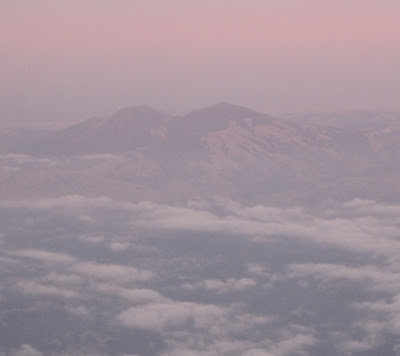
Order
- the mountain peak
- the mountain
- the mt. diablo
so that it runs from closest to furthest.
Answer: the mt. diablo → the mountain → the mountain peak

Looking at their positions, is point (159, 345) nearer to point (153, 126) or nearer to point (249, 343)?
point (249, 343)

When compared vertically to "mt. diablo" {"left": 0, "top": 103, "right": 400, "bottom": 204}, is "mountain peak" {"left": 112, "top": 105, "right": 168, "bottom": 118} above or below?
above

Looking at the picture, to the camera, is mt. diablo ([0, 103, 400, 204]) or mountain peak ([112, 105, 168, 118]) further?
mountain peak ([112, 105, 168, 118])

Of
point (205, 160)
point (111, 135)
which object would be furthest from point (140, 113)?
point (205, 160)

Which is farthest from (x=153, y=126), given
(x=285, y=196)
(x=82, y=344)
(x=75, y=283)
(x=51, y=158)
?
(x=82, y=344)

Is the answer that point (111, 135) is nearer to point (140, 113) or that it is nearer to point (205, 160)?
point (140, 113)

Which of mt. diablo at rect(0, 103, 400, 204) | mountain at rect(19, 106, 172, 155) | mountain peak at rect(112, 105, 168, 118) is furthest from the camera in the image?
mountain peak at rect(112, 105, 168, 118)

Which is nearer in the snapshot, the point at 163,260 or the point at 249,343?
the point at 249,343

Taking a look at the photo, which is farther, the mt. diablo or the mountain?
the mountain
